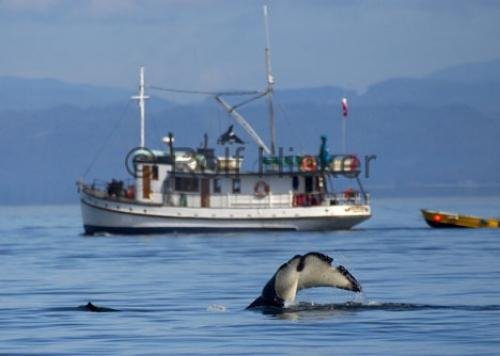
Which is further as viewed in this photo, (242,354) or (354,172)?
(354,172)

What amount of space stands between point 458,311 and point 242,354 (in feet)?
31.8

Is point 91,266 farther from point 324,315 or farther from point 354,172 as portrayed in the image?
point 354,172

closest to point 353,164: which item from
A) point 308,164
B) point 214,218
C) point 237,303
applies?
point 308,164

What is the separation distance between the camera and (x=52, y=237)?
118m

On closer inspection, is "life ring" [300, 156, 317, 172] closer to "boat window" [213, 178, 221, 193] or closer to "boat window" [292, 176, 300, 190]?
"boat window" [292, 176, 300, 190]

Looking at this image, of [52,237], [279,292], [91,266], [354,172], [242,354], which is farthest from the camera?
[52,237]

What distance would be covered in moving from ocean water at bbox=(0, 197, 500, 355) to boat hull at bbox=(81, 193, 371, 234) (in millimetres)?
18193

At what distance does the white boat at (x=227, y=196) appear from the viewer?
109812 millimetres

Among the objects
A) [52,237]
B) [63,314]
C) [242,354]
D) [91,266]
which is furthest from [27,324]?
[52,237]

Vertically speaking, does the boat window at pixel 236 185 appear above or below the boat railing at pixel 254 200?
above

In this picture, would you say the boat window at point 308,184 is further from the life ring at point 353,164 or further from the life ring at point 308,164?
the life ring at point 353,164

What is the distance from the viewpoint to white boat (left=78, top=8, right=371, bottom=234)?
109812 mm

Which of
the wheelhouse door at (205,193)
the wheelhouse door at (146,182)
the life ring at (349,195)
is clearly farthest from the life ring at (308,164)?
the wheelhouse door at (146,182)

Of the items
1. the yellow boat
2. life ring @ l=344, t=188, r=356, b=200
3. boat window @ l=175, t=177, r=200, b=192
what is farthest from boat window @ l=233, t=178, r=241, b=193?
the yellow boat
